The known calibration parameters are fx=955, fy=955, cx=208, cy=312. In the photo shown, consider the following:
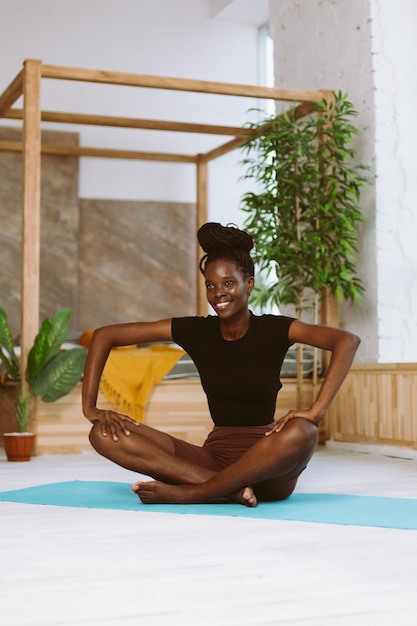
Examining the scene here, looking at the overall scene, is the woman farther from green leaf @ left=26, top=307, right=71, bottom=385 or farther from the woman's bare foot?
green leaf @ left=26, top=307, right=71, bottom=385

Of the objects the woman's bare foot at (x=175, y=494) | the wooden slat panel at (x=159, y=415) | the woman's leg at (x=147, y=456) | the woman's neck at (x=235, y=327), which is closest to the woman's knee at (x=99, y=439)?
the woman's leg at (x=147, y=456)

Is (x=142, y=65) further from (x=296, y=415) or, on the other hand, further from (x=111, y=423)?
(x=296, y=415)

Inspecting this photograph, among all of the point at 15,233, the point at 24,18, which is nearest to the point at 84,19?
the point at 24,18

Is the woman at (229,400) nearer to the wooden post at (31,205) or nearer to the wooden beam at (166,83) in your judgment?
the wooden post at (31,205)

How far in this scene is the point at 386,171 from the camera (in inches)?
222

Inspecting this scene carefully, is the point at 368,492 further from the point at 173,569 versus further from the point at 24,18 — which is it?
the point at 24,18

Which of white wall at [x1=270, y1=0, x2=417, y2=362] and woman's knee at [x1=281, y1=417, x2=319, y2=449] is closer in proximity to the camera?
woman's knee at [x1=281, y1=417, x2=319, y2=449]

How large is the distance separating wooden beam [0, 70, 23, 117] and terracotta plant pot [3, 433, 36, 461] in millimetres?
1943

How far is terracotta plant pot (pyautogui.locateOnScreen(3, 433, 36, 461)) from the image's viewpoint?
4.82 m

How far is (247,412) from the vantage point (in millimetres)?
3139

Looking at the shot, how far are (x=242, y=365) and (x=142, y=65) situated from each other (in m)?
5.95

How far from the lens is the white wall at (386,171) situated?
5602mm

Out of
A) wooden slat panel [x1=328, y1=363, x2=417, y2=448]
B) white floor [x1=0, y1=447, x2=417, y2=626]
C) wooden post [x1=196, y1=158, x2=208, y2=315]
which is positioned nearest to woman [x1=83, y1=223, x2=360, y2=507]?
white floor [x1=0, y1=447, x2=417, y2=626]

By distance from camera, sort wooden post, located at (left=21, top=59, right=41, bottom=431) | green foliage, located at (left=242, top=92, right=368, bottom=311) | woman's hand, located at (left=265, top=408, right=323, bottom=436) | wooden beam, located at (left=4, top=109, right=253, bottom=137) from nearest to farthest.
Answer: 1. woman's hand, located at (left=265, top=408, right=323, bottom=436)
2. wooden post, located at (left=21, top=59, right=41, bottom=431)
3. green foliage, located at (left=242, top=92, right=368, bottom=311)
4. wooden beam, located at (left=4, top=109, right=253, bottom=137)
